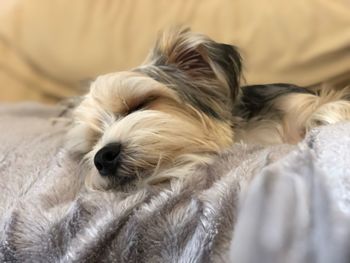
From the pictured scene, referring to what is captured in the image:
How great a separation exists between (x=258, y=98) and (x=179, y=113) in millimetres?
241

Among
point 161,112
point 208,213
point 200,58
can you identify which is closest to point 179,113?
point 161,112

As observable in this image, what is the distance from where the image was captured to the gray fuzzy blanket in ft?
2.16

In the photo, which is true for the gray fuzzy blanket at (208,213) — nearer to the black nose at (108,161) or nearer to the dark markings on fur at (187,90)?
the black nose at (108,161)

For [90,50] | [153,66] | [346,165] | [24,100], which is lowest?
[24,100]

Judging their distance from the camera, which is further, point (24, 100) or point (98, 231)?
point (24, 100)

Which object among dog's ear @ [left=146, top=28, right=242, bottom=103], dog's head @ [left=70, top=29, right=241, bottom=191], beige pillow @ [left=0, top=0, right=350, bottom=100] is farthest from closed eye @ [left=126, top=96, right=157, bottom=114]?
beige pillow @ [left=0, top=0, right=350, bottom=100]

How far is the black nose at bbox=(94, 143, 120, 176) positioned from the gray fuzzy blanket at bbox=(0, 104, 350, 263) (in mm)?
55

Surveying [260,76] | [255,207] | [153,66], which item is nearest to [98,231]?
[255,207]

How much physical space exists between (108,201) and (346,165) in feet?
1.19

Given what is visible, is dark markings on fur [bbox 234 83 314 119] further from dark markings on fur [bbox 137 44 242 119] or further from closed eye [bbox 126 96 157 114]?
closed eye [bbox 126 96 157 114]

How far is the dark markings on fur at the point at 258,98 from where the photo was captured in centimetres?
128

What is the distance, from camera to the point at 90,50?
5.28 feet

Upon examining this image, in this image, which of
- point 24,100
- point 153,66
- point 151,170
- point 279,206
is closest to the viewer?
point 279,206

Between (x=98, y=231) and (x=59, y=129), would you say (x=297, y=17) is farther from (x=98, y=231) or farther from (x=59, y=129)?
(x=98, y=231)
